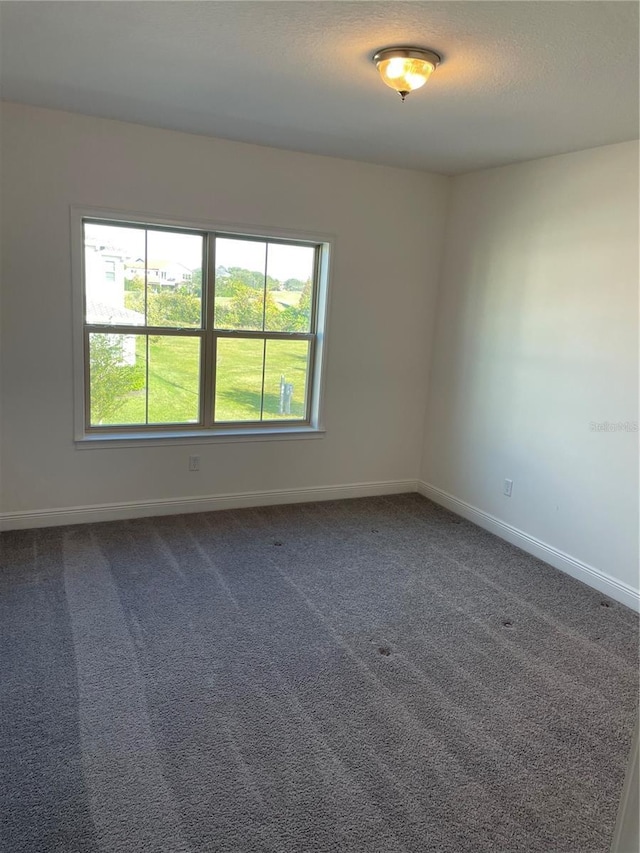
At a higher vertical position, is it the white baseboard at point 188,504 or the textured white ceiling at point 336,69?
the textured white ceiling at point 336,69

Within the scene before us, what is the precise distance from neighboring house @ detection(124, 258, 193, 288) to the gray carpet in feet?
5.68


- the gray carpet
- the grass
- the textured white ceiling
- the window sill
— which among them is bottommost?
the gray carpet

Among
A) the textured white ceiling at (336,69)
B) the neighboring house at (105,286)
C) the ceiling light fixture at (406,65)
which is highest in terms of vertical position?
the textured white ceiling at (336,69)

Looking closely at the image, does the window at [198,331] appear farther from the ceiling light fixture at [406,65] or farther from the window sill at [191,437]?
the ceiling light fixture at [406,65]

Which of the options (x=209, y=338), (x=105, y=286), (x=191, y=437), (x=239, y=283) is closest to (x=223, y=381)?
(x=209, y=338)

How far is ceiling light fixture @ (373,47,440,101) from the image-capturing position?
7.26 feet

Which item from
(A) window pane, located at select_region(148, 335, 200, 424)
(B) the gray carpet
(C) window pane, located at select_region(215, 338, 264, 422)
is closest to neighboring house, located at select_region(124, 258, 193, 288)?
(A) window pane, located at select_region(148, 335, 200, 424)

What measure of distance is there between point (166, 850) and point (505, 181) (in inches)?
164

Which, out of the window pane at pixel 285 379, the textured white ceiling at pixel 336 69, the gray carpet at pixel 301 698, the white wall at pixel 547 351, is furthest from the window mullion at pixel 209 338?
the white wall at pixel 547 351

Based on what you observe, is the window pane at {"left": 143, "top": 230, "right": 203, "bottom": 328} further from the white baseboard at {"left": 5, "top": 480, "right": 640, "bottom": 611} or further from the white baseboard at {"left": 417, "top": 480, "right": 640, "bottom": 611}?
the white baseboard at {"left": 417, "top": 480, "right": 640, "bottom": 611}

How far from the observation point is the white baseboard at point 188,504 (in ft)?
12.5

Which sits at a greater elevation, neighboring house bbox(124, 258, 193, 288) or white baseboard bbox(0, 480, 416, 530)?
neighboring house bbox(124, 258, 193, 288)

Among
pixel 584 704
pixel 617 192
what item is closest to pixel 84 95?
pixel 617 192

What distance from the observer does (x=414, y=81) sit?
2.31 m
